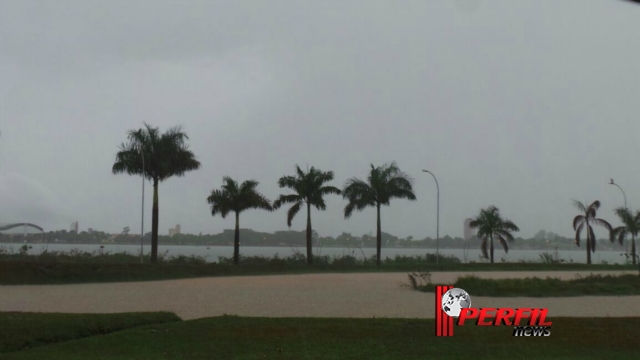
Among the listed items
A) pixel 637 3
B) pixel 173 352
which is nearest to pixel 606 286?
pixel 173 352

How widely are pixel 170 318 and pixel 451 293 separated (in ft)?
21.5

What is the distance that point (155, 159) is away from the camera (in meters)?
39.4

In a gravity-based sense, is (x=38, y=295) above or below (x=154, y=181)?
below

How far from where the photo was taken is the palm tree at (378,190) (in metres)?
48.6

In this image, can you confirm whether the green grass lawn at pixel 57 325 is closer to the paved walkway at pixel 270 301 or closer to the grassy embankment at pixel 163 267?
the paved walkway at pixel 270 301

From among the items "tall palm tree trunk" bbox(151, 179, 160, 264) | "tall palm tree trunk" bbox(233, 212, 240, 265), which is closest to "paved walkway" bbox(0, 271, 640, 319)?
"tall palm tree trunk" bbox(151, 179, 160, 264)

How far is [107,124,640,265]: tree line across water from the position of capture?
1558 inches

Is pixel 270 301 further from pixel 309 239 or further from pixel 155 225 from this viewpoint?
pixel 309 239

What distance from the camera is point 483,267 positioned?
44.7m

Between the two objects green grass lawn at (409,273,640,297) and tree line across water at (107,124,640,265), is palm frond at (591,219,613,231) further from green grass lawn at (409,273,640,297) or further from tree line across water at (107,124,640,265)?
green grass lawn at (409,273,640,297)

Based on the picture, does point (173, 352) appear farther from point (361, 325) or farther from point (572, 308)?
point (572, 308)

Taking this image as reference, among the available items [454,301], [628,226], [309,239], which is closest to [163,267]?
[309,239]

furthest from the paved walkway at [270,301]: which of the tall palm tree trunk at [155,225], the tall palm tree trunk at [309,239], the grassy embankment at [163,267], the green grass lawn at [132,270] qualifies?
the tall palm tree trunk at [309,239]

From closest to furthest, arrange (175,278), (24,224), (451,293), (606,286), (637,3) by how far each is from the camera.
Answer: (637,3)
(451,293)
(606,286)
(175,278)
(24,224)
